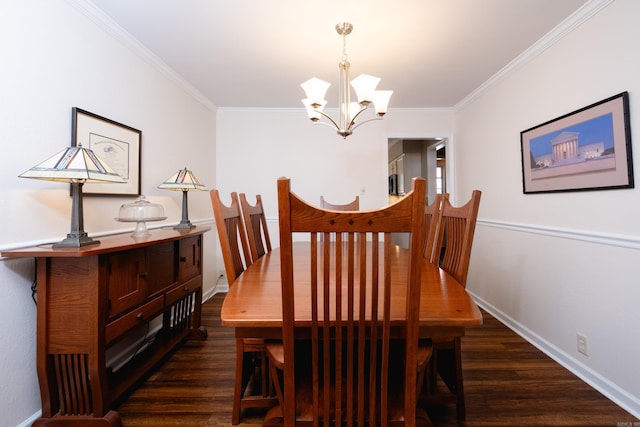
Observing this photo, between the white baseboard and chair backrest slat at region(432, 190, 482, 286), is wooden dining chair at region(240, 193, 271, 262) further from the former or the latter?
the white baseboard

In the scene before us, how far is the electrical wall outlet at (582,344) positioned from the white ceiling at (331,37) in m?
2.07

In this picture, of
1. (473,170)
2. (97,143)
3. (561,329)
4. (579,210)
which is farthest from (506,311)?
(97,143)

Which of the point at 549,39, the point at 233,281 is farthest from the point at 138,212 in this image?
the point at 549,39

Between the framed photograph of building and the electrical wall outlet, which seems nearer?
the framed photograph of building

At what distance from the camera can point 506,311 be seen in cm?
247

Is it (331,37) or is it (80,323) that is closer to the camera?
(80,323)

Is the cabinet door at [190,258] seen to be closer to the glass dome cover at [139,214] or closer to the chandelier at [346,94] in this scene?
the glass dome cover at [139,214]

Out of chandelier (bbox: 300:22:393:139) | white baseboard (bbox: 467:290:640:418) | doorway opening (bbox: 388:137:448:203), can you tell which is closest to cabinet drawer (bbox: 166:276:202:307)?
chandelier (bbox: 300:22:393:139)

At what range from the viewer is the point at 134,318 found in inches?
58.0

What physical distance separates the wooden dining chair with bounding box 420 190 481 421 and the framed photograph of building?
3.06 feet

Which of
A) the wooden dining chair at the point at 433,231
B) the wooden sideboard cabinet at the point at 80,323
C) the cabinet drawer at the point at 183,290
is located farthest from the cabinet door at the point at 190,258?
the wooden dining chair at the point at 433,231

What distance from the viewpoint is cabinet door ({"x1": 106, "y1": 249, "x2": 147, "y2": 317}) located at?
4.33ft

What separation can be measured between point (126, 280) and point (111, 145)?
94cm

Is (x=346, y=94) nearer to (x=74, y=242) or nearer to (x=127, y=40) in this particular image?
(x=127, y=40)
